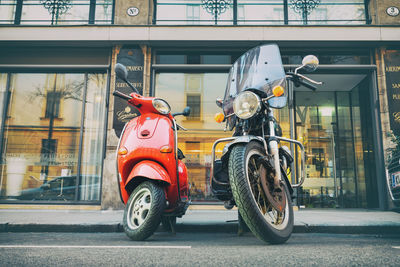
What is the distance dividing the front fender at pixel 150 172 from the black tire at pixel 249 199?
919mm

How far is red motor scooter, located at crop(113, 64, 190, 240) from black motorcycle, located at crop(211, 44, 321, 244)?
1.81 feet

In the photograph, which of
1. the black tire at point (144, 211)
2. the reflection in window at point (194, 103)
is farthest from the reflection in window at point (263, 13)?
the black tire at point (144, 211)

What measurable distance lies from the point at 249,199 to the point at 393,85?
664 cm

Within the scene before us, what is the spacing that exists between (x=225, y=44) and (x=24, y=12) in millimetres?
5760

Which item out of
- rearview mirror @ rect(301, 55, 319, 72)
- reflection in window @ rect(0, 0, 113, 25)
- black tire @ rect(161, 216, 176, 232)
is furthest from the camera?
reflection in window @ rect(0, 0, 113, 25)

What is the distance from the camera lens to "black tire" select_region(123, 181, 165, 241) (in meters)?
2.78

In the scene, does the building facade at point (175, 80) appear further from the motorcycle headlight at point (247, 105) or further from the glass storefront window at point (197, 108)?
the motorcycle headlight at point (247, 105)

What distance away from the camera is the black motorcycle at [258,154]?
2.30 metres

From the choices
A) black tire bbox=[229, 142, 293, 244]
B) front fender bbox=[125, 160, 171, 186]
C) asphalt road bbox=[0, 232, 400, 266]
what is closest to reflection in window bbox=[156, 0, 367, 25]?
front fender bbox=[125, 160, 171, 186]

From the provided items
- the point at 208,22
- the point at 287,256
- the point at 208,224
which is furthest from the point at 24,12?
the point at 287,256

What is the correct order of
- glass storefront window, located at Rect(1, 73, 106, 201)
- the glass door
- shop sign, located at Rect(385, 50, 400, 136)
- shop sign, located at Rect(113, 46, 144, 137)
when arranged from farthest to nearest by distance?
the glass door → glass storefront window, located at Rect(1, 73, 106, 201) → shop sign, located at Rect(113, 46, 144, 137) → shop sign, located at Rect(385, 50, 400, 136)

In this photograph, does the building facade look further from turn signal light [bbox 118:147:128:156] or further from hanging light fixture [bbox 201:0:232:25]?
turn signal light [bbox 118:147:128:156]

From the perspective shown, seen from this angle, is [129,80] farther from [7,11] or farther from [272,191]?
[272,191]

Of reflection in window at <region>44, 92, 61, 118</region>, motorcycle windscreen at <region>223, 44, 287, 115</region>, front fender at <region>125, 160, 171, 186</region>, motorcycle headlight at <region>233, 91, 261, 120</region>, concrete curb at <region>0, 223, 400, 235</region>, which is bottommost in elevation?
concrete curb at <region>0, 223, 400, 235</region>
